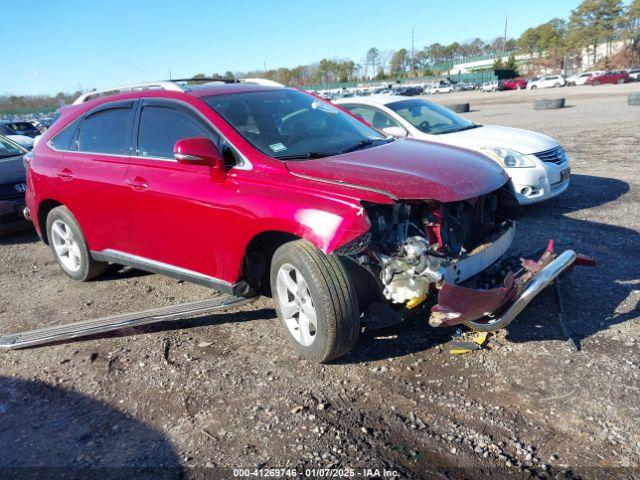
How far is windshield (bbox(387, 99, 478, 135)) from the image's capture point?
309 inches

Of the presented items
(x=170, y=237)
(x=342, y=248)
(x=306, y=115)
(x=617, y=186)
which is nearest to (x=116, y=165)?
(x=170, y=237)

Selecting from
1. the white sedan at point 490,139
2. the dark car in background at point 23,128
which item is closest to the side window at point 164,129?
the white sedan at point 490,139

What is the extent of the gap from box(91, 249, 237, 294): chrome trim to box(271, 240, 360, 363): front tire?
0.55 meters

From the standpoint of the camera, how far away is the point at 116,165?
4.61m

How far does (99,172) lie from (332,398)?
9.60 ft

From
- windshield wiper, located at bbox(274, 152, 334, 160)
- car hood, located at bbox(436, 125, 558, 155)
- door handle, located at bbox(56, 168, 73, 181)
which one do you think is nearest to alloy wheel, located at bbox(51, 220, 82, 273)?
door handle, located at bbox(56, 168, 73, 181)

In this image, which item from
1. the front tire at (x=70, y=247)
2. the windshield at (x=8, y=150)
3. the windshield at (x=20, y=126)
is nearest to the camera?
the front tire at (x=70, y=247)

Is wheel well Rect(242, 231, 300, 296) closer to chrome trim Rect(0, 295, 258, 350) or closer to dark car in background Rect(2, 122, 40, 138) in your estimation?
chrome trim Rect(0, 295, 258, 350)

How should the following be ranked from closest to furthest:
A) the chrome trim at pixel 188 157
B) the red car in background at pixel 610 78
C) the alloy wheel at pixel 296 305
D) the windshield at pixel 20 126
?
the alloy wheel at pixel 296 305 → the chrome trim at pixel 188 157 → the windshield at pixel 20 126 → the red car in background at pixel 610 78

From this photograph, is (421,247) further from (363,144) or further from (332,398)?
(363,144)

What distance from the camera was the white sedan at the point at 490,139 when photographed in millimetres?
6801

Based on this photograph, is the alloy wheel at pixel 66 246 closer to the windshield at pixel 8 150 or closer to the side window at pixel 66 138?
the side window at pixel 66 138

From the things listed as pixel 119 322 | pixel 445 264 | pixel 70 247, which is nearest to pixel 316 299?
pixel 445 264

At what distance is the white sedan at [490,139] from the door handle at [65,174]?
10.7 feet
